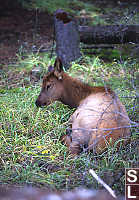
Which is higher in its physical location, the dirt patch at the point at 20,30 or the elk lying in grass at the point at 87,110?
the dirt patch at the point at 20,30

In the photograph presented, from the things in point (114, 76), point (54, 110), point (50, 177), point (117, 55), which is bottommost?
A: point (50, 177)

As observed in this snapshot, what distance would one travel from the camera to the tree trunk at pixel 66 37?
779cm

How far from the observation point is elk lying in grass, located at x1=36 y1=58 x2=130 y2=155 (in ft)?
13.7

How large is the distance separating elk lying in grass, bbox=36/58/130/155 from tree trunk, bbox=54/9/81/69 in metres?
2.39

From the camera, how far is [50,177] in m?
3.71

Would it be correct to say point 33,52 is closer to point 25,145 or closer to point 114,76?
point 114,76

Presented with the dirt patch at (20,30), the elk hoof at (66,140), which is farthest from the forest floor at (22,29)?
the elk hoof at (66,140)

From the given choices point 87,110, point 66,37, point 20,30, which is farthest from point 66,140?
point 20,30

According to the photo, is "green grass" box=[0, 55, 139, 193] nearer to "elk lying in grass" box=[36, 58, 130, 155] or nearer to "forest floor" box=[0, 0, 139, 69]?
"elk lying in grass" box=[36, 58, 130, 155]

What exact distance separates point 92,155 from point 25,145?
107cm

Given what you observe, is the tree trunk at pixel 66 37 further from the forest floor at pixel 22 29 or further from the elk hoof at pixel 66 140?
the elk hoof at pixel 66 140

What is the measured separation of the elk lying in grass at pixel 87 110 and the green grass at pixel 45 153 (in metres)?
0.16

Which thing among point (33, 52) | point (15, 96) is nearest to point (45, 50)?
point (33, 52)

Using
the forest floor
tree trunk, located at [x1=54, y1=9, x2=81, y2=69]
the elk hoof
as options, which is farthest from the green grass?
the forest floor
